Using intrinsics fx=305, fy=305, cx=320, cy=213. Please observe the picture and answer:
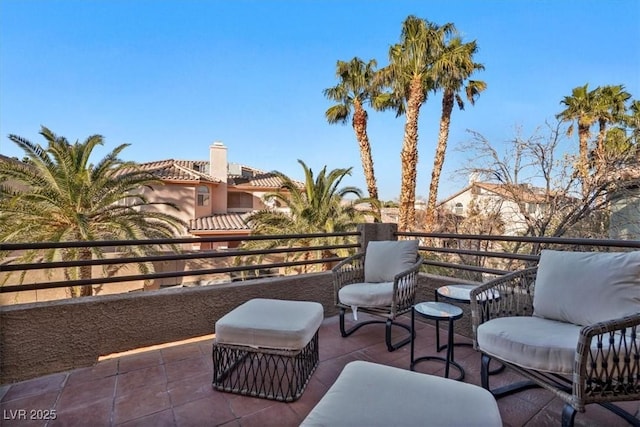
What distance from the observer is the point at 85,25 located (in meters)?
4.28

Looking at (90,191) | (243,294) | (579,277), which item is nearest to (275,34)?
(90,191)

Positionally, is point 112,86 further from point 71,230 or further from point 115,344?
point 115,344

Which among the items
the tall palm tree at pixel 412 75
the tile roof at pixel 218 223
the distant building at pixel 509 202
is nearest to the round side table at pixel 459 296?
the distant building at pixel 509 202

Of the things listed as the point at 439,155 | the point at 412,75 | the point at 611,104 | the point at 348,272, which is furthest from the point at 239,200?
the point at 611,104

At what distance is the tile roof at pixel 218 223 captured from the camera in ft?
41.0

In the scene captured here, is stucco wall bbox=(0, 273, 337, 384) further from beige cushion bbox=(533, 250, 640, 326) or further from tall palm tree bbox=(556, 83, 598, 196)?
tall palm tree bbox=(556, 83, 598, 196)

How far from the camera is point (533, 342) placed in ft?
5.19

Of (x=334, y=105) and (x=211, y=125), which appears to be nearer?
(x=334, y=105)

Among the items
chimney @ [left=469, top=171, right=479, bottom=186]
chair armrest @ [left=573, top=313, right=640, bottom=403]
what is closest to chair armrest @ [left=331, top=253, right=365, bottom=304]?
chair armrest @ [left=573, top=313, right=640, bottom=403]

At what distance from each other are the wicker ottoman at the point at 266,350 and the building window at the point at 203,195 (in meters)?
12.6

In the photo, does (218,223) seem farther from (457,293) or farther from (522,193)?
(457,293)

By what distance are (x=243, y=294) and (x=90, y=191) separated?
16.6ft

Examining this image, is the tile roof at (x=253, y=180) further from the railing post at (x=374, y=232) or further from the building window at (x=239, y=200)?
the railing post at (x=374, y=232)

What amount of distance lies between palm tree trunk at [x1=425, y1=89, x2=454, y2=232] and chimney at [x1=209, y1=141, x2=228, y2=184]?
31.7 ft
